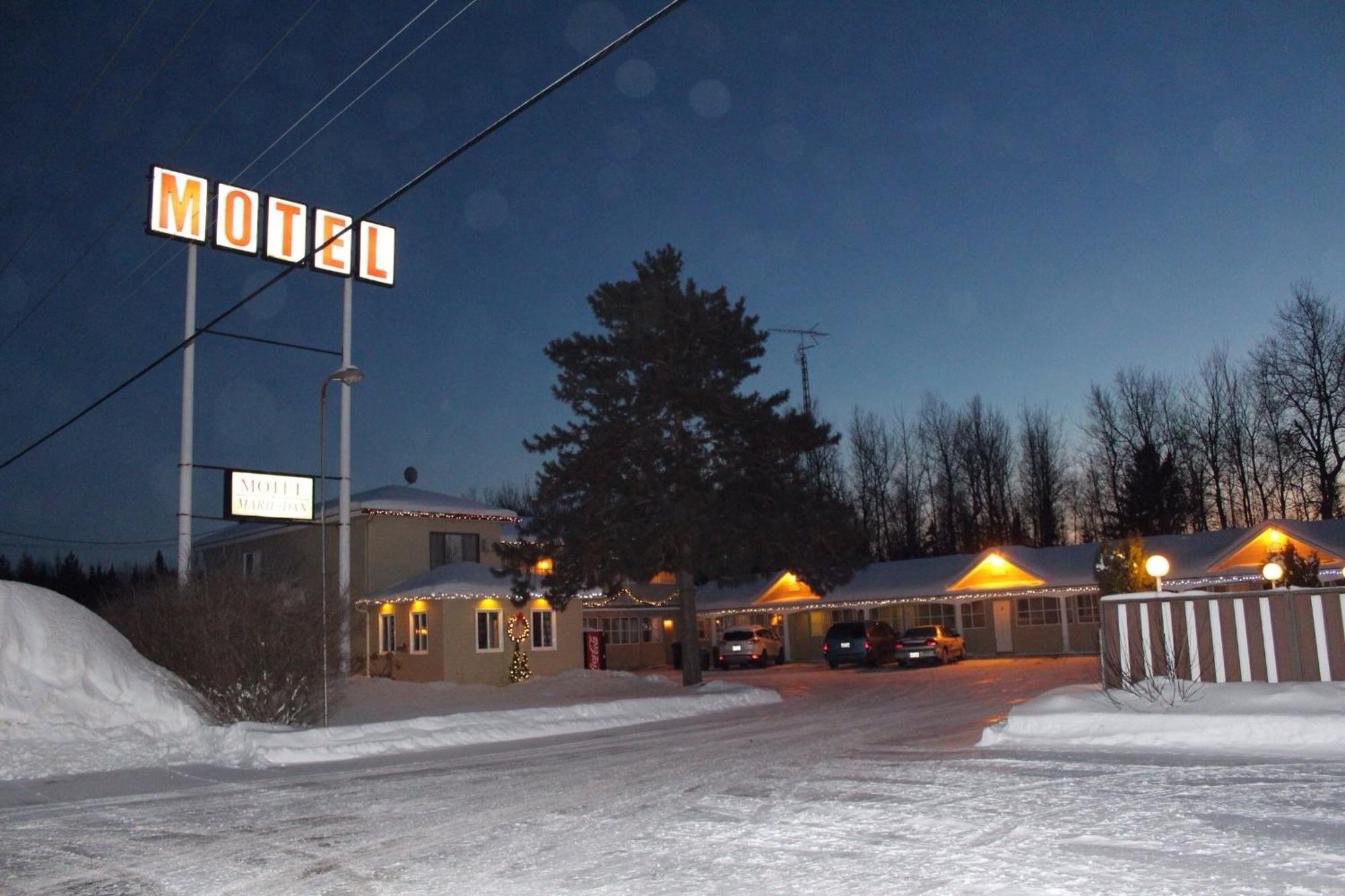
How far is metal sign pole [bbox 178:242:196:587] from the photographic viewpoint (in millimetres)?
27281

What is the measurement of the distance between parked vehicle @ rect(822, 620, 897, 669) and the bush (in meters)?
24.0

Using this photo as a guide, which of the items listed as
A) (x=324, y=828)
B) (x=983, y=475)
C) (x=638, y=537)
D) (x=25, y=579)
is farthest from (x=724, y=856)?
(x=25, y=579)

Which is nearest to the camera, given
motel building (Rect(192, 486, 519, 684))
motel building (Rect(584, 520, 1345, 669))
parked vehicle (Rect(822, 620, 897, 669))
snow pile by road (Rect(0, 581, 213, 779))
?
snow pile by road (Rect(0, 581, 213, 779))

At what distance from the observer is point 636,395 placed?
2917 cm

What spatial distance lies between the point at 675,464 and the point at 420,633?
429 inches

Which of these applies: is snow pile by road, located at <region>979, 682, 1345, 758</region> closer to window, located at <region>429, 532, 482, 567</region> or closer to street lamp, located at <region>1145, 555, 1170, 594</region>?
street lamp, located at <region>1145, 555, 1170, 594</region>

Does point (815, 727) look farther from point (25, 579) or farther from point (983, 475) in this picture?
point (25, 579)

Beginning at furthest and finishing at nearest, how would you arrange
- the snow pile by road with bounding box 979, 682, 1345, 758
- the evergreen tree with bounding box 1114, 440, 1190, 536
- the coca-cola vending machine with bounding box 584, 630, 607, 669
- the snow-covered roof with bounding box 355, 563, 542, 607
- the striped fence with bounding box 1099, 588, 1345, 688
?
1. the evergreen tree with bounding box 1114, 440, 1190, 536
2. the coca-cola vending machine with bounding box 584, 630, 607, 669
3. the snow-covered roof with bounding box 355, 563, 542, 607
4. the striped fence with bounding box 1099, 588, 1345, 688
5. the snow pile by road with bounding box 979, 682, 1345, 758

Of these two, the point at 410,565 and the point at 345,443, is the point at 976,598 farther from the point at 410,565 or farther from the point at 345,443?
the point at 345,443

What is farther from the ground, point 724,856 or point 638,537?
point 638,537

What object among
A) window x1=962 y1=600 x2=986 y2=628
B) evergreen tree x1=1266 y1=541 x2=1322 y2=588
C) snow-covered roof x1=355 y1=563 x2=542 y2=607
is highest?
snow-covered roof x1=355 y1=563 x2=542 y2=607

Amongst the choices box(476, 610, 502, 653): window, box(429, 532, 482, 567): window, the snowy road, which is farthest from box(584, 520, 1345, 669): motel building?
the snowy road

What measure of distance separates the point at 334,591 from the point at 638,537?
890cm

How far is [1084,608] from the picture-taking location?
1708 inches
